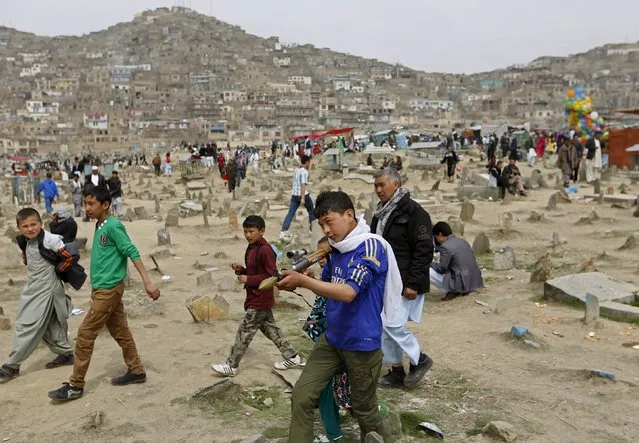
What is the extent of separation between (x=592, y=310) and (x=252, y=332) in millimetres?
3568

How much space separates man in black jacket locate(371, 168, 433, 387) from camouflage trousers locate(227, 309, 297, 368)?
0.95m

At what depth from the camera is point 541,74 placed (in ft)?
490

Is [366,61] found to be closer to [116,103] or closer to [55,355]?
[116,103]

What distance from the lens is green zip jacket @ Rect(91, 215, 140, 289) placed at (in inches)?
175

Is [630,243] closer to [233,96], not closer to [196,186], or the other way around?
[196,186]

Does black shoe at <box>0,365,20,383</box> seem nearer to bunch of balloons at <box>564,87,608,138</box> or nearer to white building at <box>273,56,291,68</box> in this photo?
bunch of balloons at <box>564,87,608,138</box>

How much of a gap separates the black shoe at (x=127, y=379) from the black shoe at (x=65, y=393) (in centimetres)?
34

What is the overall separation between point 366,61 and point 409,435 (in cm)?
18910

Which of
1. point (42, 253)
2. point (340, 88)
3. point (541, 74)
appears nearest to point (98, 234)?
point (42, 253)

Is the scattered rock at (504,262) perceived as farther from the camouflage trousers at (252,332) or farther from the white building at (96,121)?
the white building at (96,121)

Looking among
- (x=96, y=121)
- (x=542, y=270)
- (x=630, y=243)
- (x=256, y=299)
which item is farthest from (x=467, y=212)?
(x=96, y=121)

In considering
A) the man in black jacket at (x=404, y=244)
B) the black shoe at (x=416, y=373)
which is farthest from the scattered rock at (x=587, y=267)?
the man in black jacket at (x=404, y=244)

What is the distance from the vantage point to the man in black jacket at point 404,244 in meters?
4.39

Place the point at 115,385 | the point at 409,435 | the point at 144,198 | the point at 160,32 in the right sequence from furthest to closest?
the point at 160,32, the point at 144,198, the point at 115,385, the point at 409,435
